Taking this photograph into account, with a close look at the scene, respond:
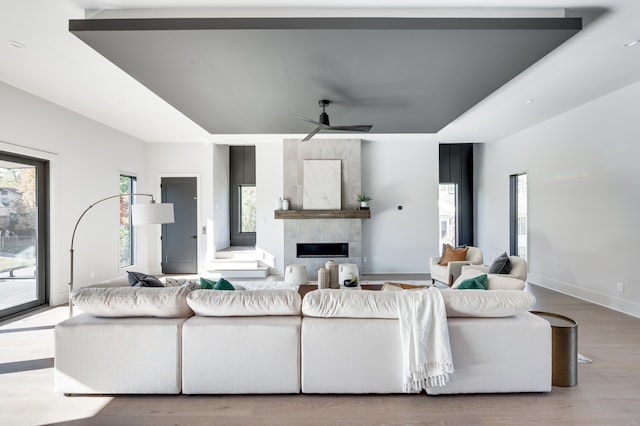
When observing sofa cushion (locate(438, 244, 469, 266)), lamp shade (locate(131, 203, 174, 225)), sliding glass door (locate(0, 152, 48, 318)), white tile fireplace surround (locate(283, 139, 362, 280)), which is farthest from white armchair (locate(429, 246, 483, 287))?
sliding glass door (locate(0, 152, 48, 318))

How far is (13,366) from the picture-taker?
9.41ft

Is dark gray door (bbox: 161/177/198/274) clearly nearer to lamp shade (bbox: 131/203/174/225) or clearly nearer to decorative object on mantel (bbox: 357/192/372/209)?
decorative object on mantel (bbox: 357/192/372/209)

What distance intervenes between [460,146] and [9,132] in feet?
27.8

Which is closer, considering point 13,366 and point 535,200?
point 13,366

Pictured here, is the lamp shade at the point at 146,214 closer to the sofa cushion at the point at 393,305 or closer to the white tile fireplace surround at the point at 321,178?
the sofa cushion at the point at 393,305

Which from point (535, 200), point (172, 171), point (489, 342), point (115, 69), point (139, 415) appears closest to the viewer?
point (139, 415)

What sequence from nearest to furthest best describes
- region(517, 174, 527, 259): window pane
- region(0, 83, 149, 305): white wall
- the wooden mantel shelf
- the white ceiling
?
the white ceiling → region(0, 83, 149, 305): white wall → region(517, 174, 527, 259): window pane → the wooden mantel shelf

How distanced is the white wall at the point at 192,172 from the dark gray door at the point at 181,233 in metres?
0.11

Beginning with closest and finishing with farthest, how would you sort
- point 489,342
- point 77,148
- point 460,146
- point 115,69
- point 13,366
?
point 489,342 < point 13,366 < point 115,69 < point 77,148 < point 460,146

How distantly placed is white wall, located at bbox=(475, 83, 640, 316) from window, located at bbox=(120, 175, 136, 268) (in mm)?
7582

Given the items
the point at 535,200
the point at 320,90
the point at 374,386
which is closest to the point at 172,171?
the point at 320,90

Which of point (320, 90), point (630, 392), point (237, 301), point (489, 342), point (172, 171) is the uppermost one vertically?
point (320, 90)

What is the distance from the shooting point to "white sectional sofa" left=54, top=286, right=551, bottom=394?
2.31m

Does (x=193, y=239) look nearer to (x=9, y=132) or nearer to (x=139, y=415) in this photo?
(x=9, y=132)
